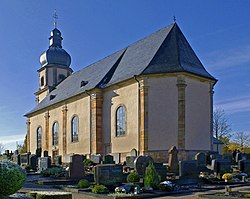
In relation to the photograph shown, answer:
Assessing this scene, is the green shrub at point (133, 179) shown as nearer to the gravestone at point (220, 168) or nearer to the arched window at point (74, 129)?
the gravestone at point (220, 168)

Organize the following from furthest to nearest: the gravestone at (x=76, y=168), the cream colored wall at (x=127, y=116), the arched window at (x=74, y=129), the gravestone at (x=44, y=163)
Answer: the arched window at (x=74, y=129), the cream colored wall at (x=127, y=116), the gravestone at (x=44, y=163), the gravestone at (x=76, y=168)

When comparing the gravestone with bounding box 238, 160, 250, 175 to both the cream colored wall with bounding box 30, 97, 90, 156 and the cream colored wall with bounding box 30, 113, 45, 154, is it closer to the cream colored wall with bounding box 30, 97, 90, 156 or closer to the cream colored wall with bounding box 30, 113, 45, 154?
the cream colored wall with bounding box 30, 97, 90, 156

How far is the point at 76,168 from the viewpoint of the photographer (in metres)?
16.9

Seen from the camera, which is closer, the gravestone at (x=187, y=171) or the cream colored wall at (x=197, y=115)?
the gravestone at (x=187, y=171)

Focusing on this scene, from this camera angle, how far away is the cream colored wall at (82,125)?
29.7m

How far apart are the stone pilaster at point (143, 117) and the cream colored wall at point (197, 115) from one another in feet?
9.37

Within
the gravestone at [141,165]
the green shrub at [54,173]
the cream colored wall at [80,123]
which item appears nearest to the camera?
the gravestone at [141,165]

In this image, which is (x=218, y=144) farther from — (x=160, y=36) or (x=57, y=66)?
(x=57, y=66)

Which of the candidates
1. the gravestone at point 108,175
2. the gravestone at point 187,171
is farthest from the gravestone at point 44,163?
the gravestone at point 187,171

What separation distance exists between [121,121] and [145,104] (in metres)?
3.29

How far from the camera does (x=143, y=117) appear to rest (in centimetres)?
2416

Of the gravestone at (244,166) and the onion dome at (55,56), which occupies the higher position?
the onion dome at (55,56)

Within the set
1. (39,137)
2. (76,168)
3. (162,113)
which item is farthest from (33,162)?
(39,137)

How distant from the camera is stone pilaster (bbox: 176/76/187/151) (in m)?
23.5
